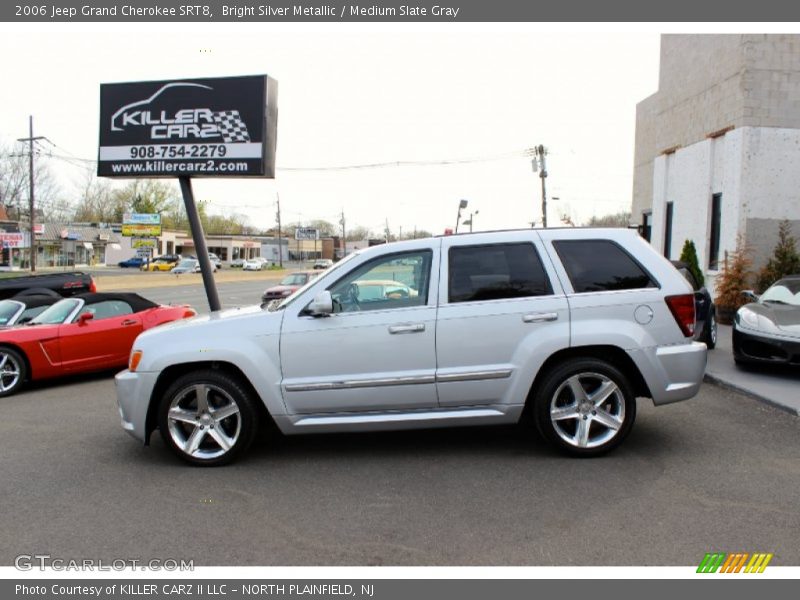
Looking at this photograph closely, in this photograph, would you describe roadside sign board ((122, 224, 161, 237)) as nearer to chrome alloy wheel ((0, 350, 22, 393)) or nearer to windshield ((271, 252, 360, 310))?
chrome alloy wheel ((0, 350, 22, 393))

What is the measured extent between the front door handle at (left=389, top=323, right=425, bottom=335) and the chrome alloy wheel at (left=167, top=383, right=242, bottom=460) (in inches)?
55.1

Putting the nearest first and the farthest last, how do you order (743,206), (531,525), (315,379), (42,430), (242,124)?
(531,525) < (315,379) < (42,430) < (242,124) < (743,206)

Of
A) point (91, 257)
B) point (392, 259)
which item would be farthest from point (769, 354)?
point (91, 257)

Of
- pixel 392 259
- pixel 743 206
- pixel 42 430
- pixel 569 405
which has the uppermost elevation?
pixel 743 206

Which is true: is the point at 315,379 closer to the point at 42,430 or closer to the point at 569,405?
the point at 569,405

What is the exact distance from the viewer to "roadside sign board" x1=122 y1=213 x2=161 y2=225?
2566 inches

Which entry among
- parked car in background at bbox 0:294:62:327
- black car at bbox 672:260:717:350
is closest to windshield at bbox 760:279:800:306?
black car at bbox 672:260:717:350

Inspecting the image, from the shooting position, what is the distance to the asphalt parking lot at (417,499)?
357 cm

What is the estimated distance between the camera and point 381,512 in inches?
161

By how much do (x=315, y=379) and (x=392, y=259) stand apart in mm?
1159

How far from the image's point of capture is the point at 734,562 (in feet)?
11.1

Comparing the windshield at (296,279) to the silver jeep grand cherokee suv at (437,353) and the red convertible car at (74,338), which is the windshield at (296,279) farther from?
the silver jeep grand cherokee suv at (437,353)

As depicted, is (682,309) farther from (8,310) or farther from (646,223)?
(646,223)

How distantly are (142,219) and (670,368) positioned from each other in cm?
7041
